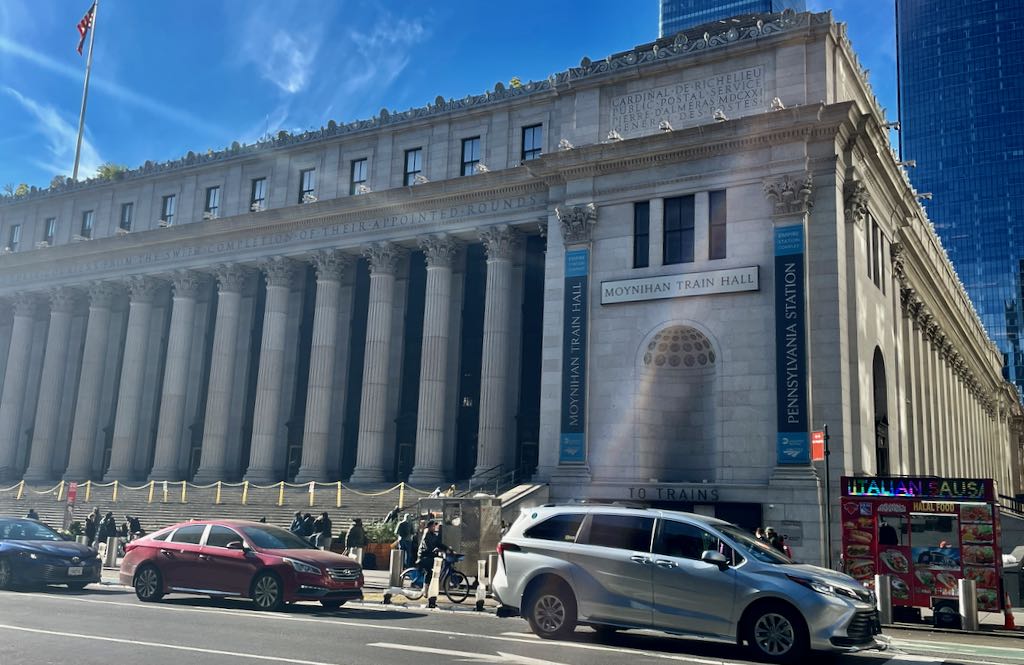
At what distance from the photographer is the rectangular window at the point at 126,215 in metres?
54.8

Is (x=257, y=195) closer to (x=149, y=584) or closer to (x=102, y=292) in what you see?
(x=102, y=292)

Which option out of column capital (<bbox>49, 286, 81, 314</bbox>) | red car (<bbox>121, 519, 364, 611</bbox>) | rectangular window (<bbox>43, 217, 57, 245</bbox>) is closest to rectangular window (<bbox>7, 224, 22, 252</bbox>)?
rectangular window (<bbox>43, 217, 57, 245</bbox>)

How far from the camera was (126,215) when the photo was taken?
5512 cm

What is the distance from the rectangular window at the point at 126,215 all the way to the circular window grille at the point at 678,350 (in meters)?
35.3

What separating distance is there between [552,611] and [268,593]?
6568mm

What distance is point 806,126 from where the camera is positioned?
108 feet

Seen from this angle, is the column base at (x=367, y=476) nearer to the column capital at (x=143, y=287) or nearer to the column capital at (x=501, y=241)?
the column capital at (x=501, y=241)

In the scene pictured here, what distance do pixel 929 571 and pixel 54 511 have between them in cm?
4080

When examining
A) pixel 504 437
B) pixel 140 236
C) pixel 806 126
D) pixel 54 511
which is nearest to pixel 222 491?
pixel 54 511

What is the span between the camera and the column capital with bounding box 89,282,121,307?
53250 mm

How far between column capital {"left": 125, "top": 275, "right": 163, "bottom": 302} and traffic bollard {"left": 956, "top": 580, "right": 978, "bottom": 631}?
148 ft

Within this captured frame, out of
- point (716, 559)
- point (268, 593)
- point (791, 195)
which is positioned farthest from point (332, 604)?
point (791, 195)

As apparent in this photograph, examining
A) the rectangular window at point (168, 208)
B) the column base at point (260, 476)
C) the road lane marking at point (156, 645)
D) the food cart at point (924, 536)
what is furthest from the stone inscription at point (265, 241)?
the road lane marking at point (156, 645)

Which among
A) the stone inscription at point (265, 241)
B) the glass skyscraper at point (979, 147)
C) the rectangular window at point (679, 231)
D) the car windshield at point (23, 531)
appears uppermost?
the glass skyscraper at point (979, 147)
